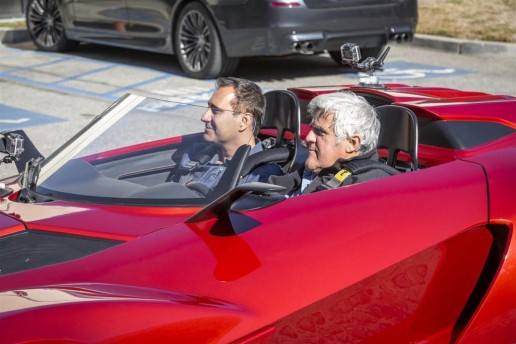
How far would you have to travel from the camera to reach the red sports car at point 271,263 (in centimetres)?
241

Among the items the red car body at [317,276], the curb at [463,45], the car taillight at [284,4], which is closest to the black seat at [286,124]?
the red car body at [317,276]

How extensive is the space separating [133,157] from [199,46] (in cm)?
667

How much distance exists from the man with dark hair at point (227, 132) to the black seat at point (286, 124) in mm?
162

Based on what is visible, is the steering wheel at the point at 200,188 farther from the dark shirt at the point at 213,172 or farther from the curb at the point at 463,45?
the curb at the point at 463,45

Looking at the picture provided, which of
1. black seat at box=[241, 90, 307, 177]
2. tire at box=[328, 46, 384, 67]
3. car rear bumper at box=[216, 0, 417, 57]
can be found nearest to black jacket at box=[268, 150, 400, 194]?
black seat at box=[241, 90, 307, 177]

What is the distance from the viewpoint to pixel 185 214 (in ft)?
10.9

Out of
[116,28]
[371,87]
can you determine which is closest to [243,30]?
[116,28]

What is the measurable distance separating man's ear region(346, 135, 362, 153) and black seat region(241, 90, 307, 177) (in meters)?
0.38

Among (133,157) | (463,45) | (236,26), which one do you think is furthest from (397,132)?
(463,45)

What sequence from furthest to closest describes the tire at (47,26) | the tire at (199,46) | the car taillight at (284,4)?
the tire at (47,26)
the tire at (199,46)
the car taillight at (284,4)

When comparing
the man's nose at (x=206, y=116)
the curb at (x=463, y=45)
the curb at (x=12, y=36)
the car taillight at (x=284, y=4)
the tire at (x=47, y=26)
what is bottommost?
the curb at (x=463, y=45)

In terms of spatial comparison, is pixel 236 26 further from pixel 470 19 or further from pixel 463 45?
pixel 470 19

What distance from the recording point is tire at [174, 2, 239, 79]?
33.8 ft

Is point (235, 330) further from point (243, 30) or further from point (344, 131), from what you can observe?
point (243, 30)
